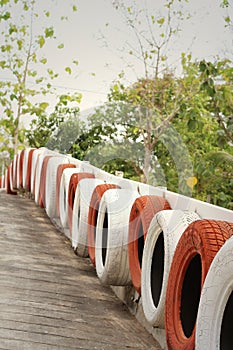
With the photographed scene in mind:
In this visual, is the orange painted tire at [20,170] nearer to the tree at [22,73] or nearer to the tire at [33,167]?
the tire at [33,167]

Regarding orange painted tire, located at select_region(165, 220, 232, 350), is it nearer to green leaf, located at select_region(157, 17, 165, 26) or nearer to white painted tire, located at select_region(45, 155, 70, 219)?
white painted tire, located at select_region(45, 155, 70, 219)

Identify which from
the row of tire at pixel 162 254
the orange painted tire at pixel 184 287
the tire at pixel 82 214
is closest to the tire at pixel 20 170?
the row of tire at pixel 162 254

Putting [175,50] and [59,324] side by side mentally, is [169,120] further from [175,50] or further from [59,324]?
[59,324]

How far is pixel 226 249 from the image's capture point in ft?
5.03

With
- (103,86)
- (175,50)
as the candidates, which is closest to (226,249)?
(175,50)

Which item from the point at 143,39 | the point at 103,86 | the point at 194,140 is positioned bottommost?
the point at 194,140

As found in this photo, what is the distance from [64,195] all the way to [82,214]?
3.01ft

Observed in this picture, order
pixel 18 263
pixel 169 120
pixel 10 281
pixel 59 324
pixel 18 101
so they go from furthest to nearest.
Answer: pixel 169 120
pixel 18 101
pixel 18 263
pixel 10 281
pixel 59 324

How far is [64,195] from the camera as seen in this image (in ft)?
14.3

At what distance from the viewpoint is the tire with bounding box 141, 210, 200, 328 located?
208 cm

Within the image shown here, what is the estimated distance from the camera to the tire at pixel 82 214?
3.46 metres

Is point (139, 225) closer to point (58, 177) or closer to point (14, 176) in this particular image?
point (58, 177)

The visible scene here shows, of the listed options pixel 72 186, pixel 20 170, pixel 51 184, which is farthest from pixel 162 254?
pixel 20 170

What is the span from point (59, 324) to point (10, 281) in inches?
22.8
